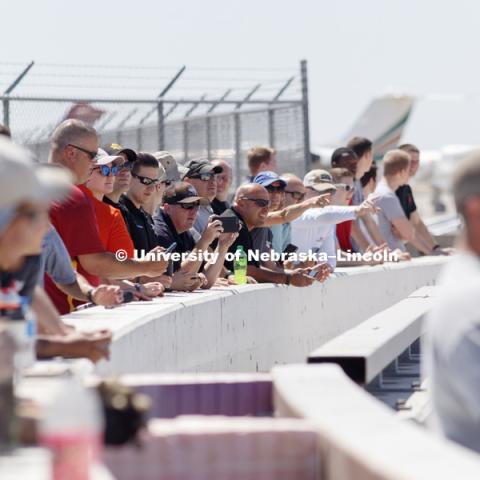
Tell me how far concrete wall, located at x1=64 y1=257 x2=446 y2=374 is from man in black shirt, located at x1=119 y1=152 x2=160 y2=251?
50cm

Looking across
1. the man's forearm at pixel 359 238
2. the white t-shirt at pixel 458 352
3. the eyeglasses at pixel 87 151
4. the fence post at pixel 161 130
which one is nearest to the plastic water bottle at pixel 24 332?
the white t-shirt at pixel 458 352

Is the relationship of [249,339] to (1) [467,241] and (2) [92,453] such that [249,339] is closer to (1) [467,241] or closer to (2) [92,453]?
(1) [467,241]

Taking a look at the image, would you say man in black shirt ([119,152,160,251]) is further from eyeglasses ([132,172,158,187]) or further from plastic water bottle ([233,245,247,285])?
plastic water bottle ([233,245,247,285])

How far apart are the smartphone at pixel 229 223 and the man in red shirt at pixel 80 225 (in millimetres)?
1601

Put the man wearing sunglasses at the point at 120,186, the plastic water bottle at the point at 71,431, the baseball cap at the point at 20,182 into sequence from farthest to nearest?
the man wearing sunglasses at the point at 120,186 < the baseball cap at the point at 20,182 < the plastic water bottle at the point at 71,431

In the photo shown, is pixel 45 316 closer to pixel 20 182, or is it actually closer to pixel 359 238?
pixel 20 182

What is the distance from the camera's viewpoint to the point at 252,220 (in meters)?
13.4

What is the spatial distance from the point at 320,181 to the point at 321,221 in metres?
0.85

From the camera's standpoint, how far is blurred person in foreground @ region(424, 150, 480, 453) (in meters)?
5.30

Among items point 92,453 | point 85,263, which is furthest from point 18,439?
point 85,263

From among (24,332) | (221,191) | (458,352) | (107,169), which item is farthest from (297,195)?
(458,352)

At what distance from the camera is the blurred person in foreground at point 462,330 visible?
5.30m

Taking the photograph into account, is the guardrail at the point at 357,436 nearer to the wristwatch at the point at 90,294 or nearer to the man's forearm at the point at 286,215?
the wristwatch at the point at 90,294

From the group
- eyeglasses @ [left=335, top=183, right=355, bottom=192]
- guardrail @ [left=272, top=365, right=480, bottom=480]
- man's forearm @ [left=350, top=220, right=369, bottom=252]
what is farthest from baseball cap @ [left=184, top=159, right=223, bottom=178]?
guardrail @ [left=272, top=365, right=480, bottom=480]
